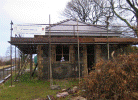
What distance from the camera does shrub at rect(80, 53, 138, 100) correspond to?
529 centimetres

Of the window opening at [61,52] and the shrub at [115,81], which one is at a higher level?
the window opening at [61,52]

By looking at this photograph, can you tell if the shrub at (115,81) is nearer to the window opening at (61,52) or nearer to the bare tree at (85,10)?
the window opening at (61,52)

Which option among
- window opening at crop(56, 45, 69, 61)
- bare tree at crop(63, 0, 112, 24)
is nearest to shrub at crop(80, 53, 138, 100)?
window opening at crop(56, 45, 69, 61)

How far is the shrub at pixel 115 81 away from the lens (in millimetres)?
5293

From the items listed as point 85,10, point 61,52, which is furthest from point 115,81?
point 85,10

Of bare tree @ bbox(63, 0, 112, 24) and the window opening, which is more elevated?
bare tree @ bbox(63, 0, 112, 24)

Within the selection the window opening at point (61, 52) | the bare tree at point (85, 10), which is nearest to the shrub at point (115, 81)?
the window opening at point (61, 52)

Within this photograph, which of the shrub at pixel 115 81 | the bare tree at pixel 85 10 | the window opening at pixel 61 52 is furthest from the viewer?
the bare tree at pixel 85 10

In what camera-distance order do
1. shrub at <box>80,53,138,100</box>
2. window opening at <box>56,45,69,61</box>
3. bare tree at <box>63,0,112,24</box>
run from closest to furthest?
shrub at <box>80,53,138,100</box>, window opening at <box>56,45,69,61</box>, bare tree at <box>63,0,112,24</box>

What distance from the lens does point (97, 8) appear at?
3141cm

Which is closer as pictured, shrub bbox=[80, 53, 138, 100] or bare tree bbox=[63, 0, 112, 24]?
shrub bbox=[80, 53, 138, 100]

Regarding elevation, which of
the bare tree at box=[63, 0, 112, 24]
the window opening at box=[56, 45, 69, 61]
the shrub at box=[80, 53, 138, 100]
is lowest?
the shrub at box=[80, 53, 138, 100]

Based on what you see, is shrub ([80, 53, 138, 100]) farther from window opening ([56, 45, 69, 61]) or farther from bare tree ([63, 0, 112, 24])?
bare tree ([63, 0, 112, 24])

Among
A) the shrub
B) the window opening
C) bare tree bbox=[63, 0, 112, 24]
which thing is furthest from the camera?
bare tree bbox=[63, 0, 112, 24]
